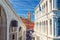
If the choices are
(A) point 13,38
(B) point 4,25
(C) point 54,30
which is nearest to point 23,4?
(A) point 13,38

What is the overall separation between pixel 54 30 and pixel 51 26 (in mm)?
363

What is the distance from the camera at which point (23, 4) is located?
9.88m

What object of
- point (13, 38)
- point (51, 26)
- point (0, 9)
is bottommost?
point (13, 38)

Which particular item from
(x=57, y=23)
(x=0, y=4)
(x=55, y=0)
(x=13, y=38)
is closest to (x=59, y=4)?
(x=55, y=0)

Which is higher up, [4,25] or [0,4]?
[0,4]

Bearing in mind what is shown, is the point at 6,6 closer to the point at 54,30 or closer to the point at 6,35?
the point at 6,35

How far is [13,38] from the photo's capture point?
809 centimetres

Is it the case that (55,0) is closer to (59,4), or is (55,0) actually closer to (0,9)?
(59,4)

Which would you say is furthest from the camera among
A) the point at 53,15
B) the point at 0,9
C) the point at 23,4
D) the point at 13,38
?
the point at 23,4

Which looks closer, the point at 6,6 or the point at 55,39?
the point at 6,6

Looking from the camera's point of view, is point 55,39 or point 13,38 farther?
point 13,38

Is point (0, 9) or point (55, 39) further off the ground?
point (0, 9)

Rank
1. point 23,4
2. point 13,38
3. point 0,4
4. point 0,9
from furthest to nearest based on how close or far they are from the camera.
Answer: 1. point 23,4
2. point 13,38
3. point 0,9
4. point 0,4

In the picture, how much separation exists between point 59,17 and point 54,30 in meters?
0.54
